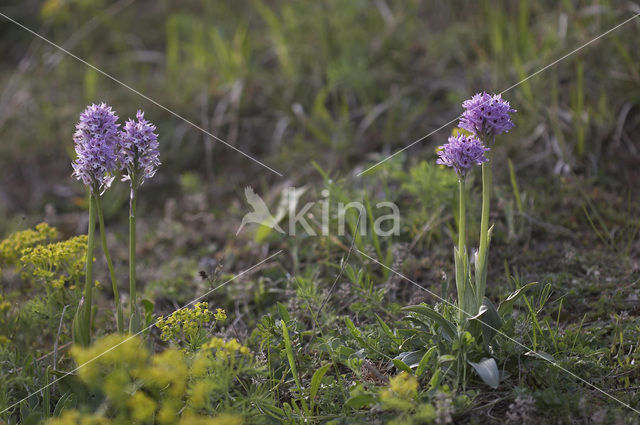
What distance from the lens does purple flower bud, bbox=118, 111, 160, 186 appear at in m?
2.06

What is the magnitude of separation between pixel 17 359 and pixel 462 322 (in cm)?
186

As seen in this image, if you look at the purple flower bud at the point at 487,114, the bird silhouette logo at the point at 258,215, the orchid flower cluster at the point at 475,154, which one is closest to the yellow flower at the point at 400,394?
the orchid flower cluster at the point at 475,154

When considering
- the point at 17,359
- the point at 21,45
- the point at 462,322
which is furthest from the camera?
the point at 21,45

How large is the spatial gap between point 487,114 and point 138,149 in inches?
49.5

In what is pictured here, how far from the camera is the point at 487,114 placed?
198 centimetres

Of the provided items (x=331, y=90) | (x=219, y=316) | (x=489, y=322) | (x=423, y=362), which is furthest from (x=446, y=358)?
(x=331, y=90)

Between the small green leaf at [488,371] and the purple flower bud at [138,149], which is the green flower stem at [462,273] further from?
the purple flower bud at [138,149]

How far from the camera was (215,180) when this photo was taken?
4516 mm

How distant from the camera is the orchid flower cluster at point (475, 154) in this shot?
1983 mm

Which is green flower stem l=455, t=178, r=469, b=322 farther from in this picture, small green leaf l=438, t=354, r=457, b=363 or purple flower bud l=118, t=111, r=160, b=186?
purple flower bud l=118, t=111, r=160, b=186

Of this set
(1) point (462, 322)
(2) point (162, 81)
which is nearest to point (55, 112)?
(2) point (162, 81)

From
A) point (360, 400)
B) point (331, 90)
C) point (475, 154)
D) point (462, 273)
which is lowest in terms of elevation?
point (360, 400)

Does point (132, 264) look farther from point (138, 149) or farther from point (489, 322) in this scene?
point (489, 322)

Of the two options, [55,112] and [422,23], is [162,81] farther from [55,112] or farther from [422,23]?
[422,23]
